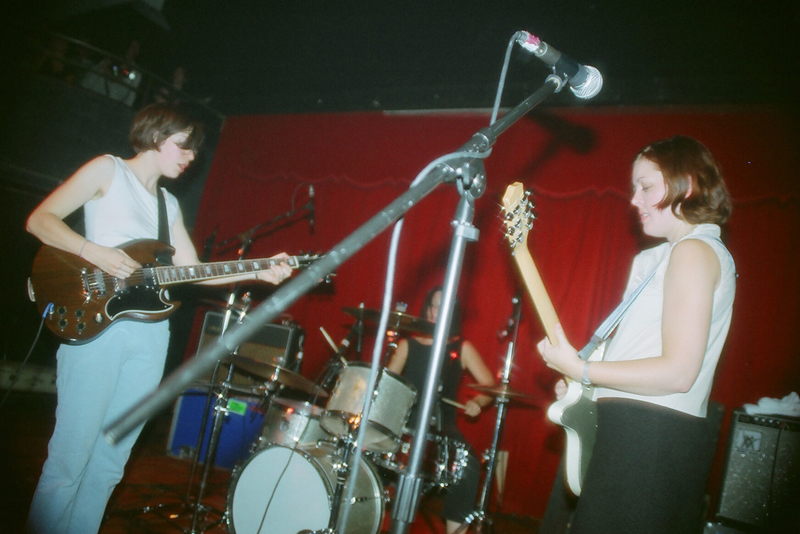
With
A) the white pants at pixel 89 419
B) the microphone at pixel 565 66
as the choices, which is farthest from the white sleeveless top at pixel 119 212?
the microphone at pixel 565 66

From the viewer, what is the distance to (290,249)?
19.4ft

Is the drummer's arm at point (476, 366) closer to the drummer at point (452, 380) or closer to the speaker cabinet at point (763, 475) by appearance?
the drummer at point (452, 380)

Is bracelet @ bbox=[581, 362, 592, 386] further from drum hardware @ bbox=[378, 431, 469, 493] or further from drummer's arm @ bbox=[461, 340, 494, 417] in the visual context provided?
drummer's arm @ bbox=[461, 340, 494, 417]

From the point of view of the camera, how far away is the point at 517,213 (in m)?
2.06

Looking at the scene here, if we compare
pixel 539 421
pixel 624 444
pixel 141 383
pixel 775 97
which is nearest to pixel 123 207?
pixel 141 383

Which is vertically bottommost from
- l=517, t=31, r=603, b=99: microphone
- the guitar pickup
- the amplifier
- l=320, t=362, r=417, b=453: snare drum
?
the amplifier

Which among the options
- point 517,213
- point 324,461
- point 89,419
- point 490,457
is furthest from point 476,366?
point 89,419

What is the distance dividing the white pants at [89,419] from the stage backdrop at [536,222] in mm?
2062

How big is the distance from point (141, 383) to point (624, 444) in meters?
1.84

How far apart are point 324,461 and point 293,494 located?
0.77 ft

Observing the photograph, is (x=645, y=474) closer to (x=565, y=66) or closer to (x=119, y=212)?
(x=565, y=66)

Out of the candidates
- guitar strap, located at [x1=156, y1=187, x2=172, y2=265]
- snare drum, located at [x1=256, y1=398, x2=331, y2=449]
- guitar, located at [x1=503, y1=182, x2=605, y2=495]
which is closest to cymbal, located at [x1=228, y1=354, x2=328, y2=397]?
snare drum, located at [x1=256, y1=398, x2=331, y2=449]

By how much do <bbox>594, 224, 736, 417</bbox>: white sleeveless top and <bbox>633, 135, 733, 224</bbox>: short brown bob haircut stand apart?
54 mm

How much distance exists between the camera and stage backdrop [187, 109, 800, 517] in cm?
387
